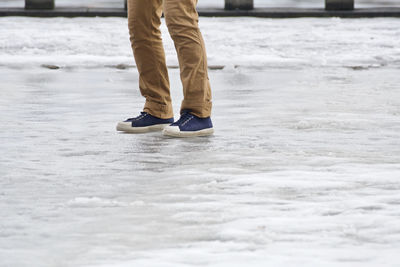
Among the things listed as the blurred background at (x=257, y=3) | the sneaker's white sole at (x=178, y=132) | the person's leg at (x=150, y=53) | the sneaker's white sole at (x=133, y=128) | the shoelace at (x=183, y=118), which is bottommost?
the blurred background at (x=257, y=3)

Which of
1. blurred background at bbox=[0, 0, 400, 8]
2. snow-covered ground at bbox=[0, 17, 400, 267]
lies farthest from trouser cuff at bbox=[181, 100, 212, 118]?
blurred background at bbox=[0, 0, 400, 8]

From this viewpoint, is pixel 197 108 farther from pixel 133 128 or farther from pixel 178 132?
pixel 133 128

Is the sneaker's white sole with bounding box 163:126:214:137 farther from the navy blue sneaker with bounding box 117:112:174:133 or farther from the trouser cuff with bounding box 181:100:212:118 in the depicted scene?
the navy blue sneaker with bounding box 117:112:174:133

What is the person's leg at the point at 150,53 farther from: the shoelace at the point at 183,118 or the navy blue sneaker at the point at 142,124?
the shoelace at the point at 183,118

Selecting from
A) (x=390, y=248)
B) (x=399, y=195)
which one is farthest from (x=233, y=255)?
(x=399, y=195)

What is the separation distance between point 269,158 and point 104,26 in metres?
8.33

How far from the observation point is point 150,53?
5.18m

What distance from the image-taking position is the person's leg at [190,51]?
15.8 ft

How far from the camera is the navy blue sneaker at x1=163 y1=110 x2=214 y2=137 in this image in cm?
495

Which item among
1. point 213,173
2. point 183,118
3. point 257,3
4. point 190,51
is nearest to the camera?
point 213,173

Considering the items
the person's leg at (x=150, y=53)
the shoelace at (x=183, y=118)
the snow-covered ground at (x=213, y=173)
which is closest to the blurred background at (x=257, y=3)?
the snow-covered ground at (x=213, y=173)

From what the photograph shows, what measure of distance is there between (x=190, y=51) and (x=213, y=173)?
108 centimetres

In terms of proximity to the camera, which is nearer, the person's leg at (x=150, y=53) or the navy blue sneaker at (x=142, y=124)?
the person's leg at (x=150, y=53)

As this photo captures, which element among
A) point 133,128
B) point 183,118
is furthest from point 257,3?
point 183,118
